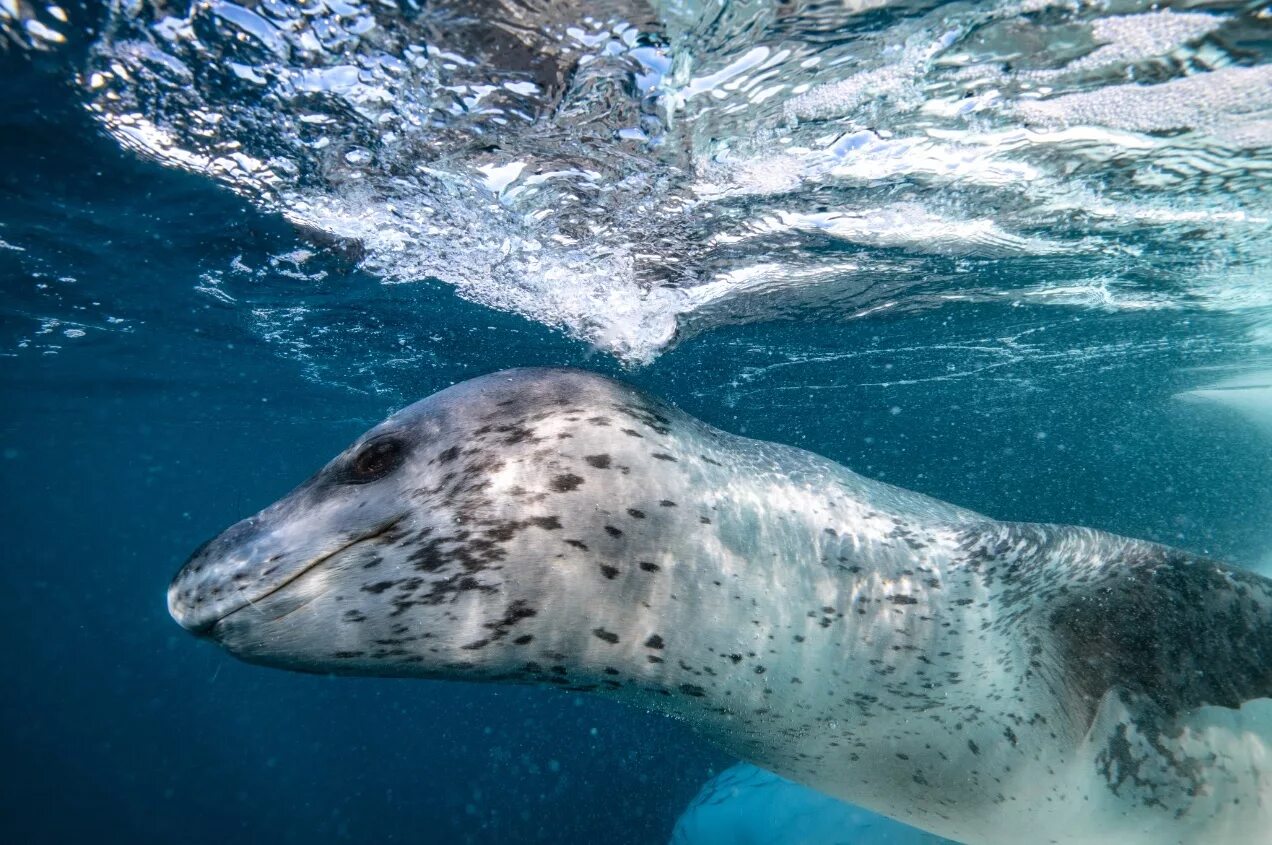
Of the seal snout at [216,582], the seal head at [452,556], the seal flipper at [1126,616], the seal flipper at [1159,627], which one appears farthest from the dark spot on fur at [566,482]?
the seal flipper at [1159,627]

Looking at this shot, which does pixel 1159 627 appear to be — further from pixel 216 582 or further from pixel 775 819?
pixel 775 819

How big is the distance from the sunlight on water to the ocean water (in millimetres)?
38

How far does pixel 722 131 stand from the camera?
5.85 meters

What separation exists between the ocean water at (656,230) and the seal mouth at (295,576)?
91.4 inches

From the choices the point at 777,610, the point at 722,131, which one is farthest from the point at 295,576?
the point at 722,131

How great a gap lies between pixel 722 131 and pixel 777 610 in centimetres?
462

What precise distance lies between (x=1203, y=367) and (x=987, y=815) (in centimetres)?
1983

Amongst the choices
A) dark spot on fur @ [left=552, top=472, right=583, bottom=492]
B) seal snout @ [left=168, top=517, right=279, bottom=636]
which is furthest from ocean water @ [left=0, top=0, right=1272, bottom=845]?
dark spot on fur @ [left=552, top=472, right=583, bottom=492]

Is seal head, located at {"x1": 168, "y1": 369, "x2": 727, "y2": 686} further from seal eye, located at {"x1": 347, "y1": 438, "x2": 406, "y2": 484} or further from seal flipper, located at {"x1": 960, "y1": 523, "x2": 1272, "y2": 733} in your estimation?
seal flipper, located at {"x1": 960, "y1": 523, "x2": 1272, "y2": 733}

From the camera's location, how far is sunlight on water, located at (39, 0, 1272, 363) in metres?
4.41

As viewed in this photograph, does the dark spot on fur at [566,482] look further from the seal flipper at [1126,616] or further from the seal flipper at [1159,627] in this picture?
the seal flipper at [1159,627]

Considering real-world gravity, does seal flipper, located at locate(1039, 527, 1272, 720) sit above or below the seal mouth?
below

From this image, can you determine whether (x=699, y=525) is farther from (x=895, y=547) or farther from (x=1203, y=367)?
(x=1203, y=367)

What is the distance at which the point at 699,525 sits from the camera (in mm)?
2770
